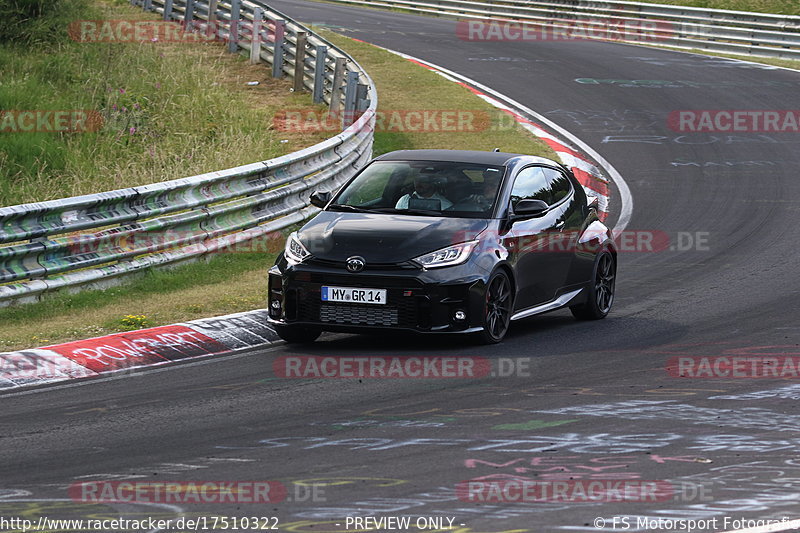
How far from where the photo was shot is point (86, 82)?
2398cm

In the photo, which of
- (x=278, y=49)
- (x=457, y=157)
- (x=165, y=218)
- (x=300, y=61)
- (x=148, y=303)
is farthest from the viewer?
(x=278, y=49)

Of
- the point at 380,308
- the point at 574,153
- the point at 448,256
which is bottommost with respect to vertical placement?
the point at 574,153

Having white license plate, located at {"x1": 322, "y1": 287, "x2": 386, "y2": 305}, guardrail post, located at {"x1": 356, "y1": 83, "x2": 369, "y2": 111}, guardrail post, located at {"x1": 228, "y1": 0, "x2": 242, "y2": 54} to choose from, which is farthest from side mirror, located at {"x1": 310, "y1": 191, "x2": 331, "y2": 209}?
guardrail post, located at {"x1": 228, "y1": 0, "x2": 242, "y2": 54}

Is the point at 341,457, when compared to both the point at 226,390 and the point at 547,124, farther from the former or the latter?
the point at 547,124

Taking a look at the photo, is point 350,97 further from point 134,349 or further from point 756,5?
point 756,5

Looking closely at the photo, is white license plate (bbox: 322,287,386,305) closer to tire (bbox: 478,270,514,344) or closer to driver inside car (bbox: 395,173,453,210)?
tire (bbox: 478,270,514,344)

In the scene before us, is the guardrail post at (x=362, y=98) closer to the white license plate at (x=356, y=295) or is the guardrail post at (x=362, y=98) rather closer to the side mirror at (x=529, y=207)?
the side mirror at (x=529, y=207)

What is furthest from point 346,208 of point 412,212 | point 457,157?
point 457,157

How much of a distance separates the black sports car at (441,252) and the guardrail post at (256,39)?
15.2m

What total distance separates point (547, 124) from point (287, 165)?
9.98 m

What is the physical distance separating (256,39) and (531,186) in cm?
1628

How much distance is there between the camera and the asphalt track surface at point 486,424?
6.33 meters

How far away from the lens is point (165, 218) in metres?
13.8

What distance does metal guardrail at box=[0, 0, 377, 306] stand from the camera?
11961 millimetres
